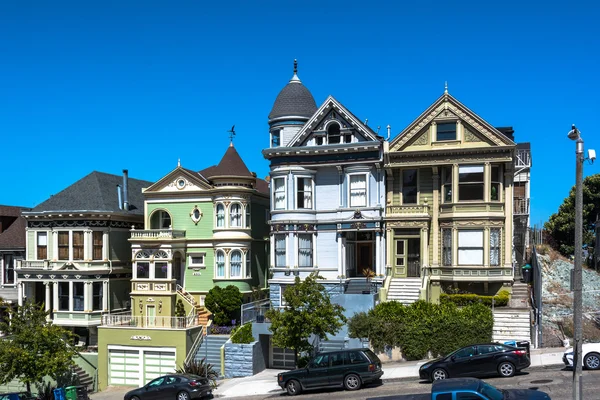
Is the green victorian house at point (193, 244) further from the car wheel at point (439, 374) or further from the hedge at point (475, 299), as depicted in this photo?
the car wheel at point (439, 374)

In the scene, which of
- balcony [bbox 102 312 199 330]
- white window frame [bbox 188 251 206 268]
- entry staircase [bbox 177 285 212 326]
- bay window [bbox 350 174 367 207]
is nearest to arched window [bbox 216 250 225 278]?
white window frame [bbox 188 251 206 268]

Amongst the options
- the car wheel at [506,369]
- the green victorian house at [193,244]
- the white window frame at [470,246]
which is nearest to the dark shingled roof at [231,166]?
the green victorian house at [193,244]

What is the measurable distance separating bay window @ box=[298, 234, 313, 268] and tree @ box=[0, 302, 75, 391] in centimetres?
1240

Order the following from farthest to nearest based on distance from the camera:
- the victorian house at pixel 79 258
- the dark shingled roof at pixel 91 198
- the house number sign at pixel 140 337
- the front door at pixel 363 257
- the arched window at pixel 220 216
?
the dark shingled roof at pixel 91 198
the victorian house at pixel 79 258
the arched window at pixel 220 216
the front door at pixel 363 257
the house number sign at pixel 140 337

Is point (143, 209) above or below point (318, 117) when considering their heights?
below

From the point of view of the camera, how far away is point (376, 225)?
34594 mm

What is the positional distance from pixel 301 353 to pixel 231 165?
39.3 ft

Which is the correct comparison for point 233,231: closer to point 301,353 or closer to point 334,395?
point 301,353

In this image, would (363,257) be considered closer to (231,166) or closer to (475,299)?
(475,299)

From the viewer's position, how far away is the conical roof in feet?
127

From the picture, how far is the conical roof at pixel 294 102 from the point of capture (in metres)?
38.7

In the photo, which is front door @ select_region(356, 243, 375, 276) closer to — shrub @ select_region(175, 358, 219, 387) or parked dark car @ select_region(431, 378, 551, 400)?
shrub @ select_region(175, 358, 219, 387)

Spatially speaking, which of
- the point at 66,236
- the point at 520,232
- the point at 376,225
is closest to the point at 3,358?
the point at 66,236

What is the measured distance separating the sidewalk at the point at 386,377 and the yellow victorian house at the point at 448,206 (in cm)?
512
